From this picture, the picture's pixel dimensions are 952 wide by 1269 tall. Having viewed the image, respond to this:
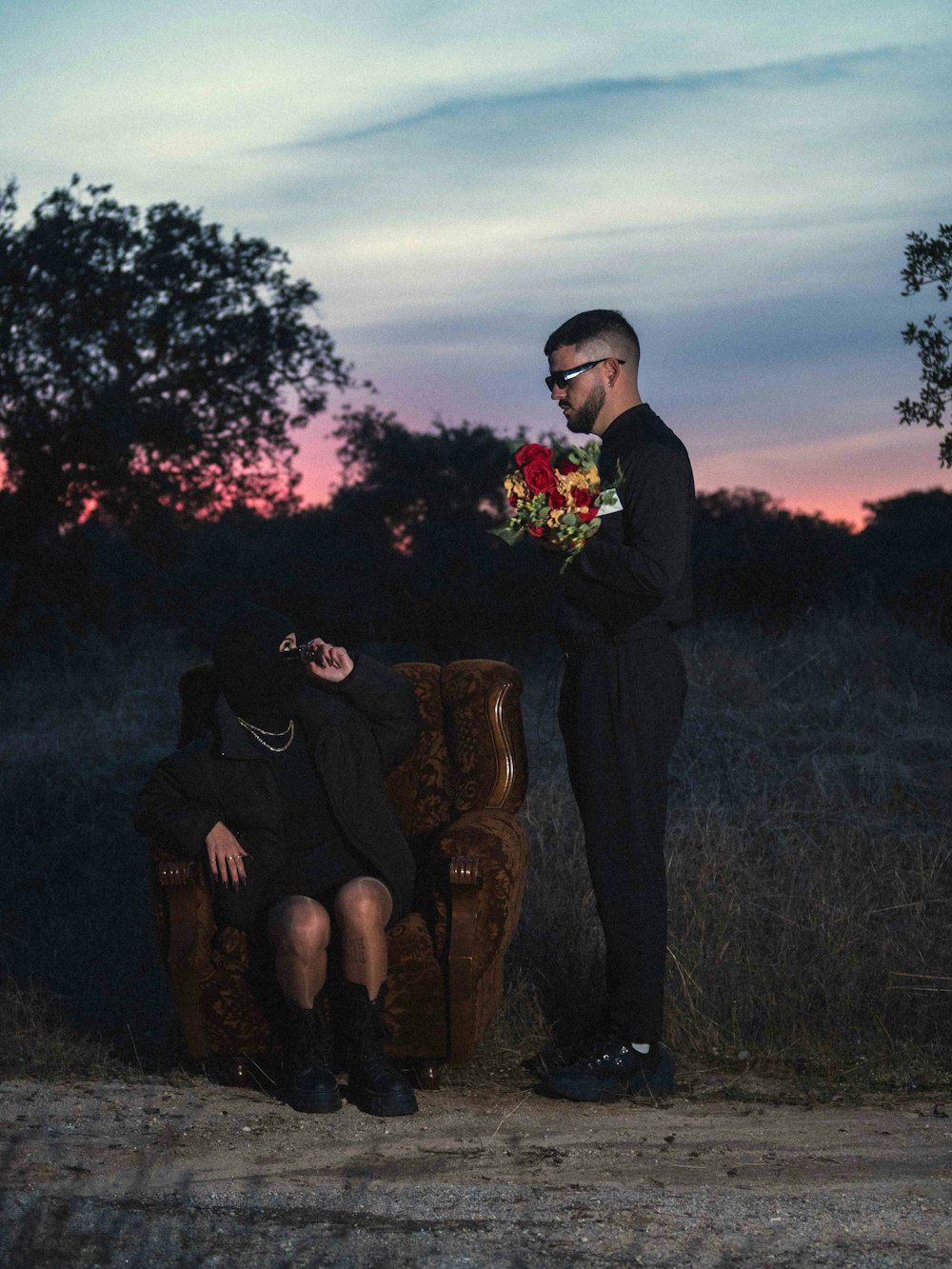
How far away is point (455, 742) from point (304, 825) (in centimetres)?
71

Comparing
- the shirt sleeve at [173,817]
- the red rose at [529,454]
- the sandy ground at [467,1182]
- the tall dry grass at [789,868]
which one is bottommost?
the sandy ground at [467,1182]

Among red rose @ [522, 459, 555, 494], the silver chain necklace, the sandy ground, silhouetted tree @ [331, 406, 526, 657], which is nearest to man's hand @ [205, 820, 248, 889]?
the silver chain necklace

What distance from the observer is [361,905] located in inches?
184

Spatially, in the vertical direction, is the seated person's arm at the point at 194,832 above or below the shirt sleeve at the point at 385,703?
below

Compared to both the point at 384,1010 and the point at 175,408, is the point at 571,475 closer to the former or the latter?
the point at 384,1010

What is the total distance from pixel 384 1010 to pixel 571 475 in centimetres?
187

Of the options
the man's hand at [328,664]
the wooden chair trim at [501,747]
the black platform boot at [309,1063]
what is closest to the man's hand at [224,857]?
the black platform boot at [309,1063]

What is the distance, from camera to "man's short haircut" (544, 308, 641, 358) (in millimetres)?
4586

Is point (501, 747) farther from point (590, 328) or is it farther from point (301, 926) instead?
point (590, 328)

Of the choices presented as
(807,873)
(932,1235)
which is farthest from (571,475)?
(807,873)

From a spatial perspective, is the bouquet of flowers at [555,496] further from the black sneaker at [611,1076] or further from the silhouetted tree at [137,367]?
the silhouetted tree at [137,367]

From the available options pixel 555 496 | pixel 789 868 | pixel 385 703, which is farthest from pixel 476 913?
pixel 789 868

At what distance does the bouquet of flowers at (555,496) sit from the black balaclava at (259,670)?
0.97m

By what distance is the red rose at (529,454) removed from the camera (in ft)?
14.0
